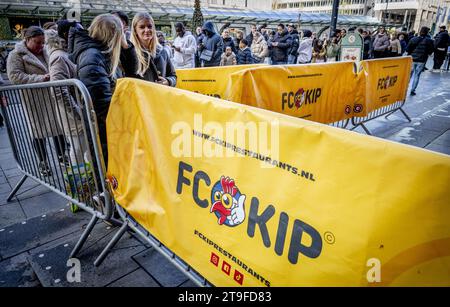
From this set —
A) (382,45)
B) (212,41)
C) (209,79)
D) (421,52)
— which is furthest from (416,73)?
(209,79)

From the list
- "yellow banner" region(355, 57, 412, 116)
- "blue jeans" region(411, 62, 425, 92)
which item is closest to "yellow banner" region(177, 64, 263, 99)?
"yellow banner" region(355, 57, 412, 116)

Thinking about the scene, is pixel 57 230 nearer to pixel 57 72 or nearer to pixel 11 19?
pixel 57 72

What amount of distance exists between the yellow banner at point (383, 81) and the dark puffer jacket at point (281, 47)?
15.3ft

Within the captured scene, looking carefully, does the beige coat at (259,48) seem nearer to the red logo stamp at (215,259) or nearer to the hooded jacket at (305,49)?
the hooded jacket at (305,49)

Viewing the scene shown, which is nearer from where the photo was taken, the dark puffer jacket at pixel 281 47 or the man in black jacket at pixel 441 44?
the dark puffer jacket at pixel 281 47

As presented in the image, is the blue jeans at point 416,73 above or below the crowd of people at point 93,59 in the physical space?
below

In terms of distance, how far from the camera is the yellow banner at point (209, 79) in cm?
493

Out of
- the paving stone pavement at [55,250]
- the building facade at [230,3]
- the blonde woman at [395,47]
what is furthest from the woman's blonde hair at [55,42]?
the building facade at [230,3]

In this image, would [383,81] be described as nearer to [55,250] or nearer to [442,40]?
[55,250]

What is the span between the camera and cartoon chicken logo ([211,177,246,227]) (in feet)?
5.16

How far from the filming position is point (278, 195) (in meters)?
1.41

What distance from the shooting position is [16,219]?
10.7ft

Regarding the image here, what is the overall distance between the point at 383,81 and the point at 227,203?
224 inches

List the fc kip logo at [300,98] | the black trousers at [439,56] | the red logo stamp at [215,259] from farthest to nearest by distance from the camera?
the black trousers at [439,56] → the fc kip logo at [300,98] → the red logo stamp at [215,259]
